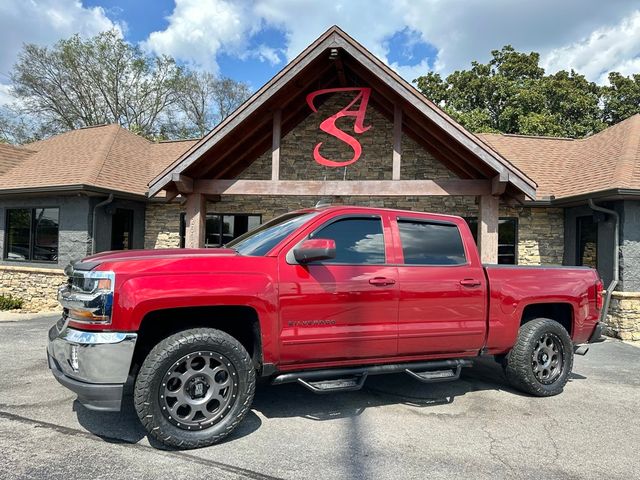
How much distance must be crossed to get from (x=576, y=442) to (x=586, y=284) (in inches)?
85.2

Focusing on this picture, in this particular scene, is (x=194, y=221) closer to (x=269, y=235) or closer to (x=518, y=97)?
(x=269, y=235)

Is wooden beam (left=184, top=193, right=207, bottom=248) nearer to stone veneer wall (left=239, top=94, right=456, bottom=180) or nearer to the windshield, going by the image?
stone veneer wall (left=239, top=94, right=456, bottom=180)

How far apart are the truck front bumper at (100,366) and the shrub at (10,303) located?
10.5 m

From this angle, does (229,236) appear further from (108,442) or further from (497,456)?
(497,456)

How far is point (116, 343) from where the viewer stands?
3.25m

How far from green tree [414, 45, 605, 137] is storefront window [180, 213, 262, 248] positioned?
17101 millimetres

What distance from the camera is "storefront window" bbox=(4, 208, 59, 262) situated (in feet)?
38.6

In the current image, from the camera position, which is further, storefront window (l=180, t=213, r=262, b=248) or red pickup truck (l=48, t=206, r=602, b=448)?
storefront window (l=180, t=213, r=262, b=248)

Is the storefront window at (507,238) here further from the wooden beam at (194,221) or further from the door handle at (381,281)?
the door handle at (381,281)

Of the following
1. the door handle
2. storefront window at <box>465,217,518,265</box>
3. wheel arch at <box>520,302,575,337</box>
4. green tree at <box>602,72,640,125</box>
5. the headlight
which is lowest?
wheel arch at <box>520,302,575,337</box>

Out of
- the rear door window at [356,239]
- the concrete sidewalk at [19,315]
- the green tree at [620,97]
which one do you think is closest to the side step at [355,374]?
the rear door window at [356,239]

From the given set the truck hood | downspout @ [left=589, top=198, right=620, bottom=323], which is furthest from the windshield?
downspout @ [left=589, top=198, right=620, bottom=323]

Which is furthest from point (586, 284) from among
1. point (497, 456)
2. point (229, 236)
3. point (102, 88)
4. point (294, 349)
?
point (102, 88)

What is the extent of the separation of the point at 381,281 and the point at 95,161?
11.0 m
